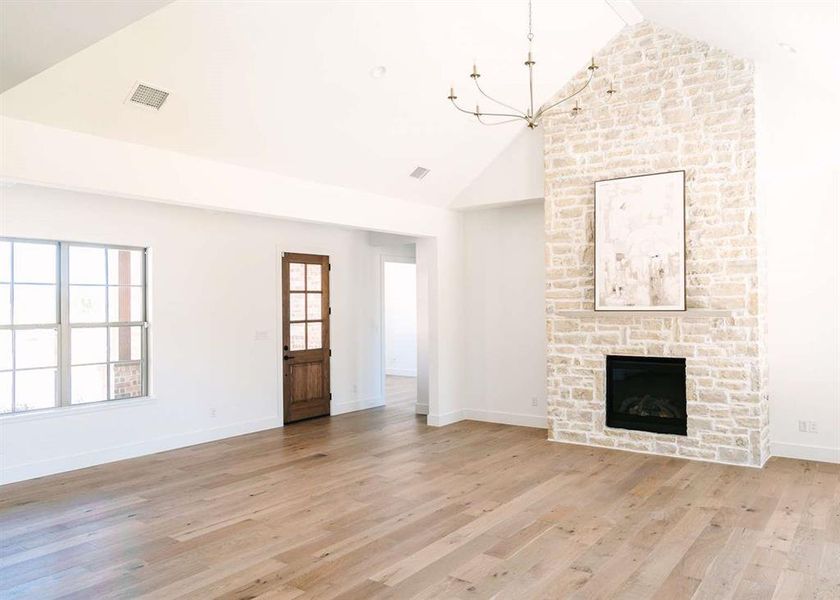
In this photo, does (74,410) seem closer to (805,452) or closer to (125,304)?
(125,304)

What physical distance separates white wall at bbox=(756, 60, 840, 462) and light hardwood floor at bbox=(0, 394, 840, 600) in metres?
0.49

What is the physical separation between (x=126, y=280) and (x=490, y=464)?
4.20 m

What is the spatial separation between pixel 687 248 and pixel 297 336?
494 cm

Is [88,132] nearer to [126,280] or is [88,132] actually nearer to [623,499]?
[126,280]

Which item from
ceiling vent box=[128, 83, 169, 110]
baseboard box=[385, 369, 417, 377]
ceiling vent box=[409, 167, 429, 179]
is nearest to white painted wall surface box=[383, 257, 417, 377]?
baseboard box=[385, 369, 417, 377]

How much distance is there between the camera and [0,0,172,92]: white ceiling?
208cm

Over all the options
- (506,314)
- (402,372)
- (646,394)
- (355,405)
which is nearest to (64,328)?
(355,405)

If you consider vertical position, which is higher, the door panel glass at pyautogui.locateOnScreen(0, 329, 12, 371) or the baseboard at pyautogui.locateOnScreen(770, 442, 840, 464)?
the door panel glass at pyautogui.locateOnScreen(0, 329, 12, 371)

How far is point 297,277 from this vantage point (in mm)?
8398

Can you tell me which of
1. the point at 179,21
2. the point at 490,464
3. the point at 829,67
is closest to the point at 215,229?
the point at 179,21

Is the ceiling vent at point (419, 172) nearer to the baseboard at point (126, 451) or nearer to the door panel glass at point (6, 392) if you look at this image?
the baseboard at point (126, 451)

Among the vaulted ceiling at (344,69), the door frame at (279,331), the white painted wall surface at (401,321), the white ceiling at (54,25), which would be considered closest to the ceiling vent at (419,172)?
the vaulted ceiling at (344,69)

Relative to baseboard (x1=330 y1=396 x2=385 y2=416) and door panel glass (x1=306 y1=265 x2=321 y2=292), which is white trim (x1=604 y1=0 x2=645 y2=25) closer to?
door panel glass (x1=306 y1=265 x2=321 y2=292)

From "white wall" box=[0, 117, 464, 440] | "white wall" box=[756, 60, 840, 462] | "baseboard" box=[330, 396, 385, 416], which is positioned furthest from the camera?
"baseboard" box=[330, 396, 385, 416]
